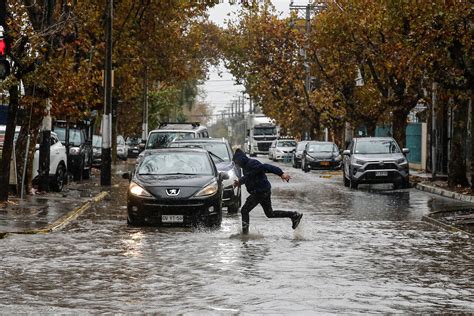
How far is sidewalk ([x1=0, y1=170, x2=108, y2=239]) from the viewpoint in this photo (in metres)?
18.1

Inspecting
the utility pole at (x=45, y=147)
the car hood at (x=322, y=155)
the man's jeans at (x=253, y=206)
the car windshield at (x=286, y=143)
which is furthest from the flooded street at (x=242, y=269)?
the car windshield at (x=286, y=143)

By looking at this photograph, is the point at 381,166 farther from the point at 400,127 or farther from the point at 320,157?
the point at 320,157

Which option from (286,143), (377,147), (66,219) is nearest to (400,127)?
(377,147)

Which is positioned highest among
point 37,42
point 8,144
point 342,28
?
point 342,28

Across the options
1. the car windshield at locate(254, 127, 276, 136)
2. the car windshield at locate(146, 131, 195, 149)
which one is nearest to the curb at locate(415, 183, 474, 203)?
the car windshield at locate(146, 131, 195, 149)

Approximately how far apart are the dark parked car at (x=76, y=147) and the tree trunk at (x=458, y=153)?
1307cm

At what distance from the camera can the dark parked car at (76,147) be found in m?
35.5

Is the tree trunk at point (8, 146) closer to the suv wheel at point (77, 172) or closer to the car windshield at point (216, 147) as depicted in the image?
the car windshield at point (216, 147)

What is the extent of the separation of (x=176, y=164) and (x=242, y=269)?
7.31 m

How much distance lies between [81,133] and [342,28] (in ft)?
47.1

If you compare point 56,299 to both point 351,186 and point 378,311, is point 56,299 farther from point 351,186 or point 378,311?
point 351,186

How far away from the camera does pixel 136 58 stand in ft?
134

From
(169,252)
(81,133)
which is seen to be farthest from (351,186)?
(169,252)

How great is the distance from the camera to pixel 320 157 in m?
52.1
